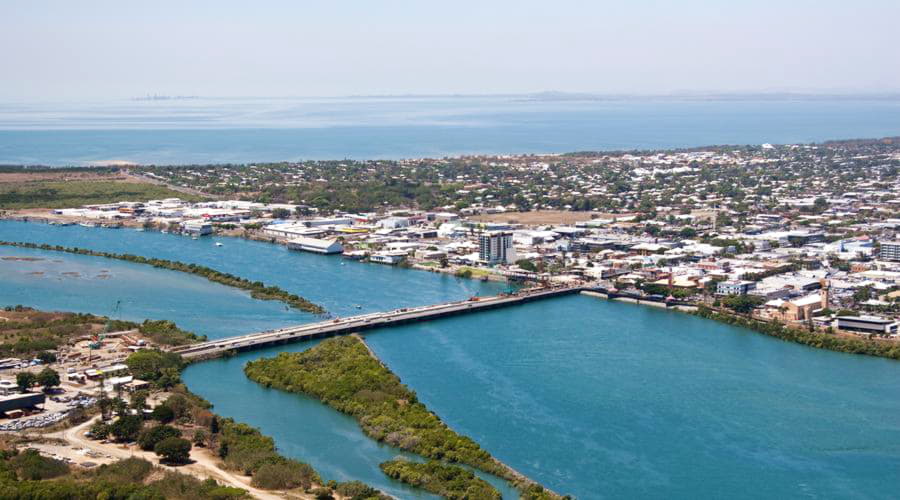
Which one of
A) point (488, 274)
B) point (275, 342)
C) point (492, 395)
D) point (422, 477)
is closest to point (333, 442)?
point (422, 477)

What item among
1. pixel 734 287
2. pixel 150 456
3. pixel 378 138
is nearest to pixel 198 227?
pixel 734 287

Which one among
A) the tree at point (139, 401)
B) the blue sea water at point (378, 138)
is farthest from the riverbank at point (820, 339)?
the blue sea water at point (378, 138)

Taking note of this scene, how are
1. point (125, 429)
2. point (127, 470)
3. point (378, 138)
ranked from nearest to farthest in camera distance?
1. point (127, 470)
2. point (125, 429)
3. point (378, 138)

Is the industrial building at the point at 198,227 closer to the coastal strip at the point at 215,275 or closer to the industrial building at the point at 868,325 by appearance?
the coastal strip at the point at 215,275

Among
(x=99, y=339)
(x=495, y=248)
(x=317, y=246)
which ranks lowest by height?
(x=317, y=246)

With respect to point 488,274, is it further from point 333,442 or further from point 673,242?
point 333,442

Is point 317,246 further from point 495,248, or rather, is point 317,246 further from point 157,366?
point 157,366
